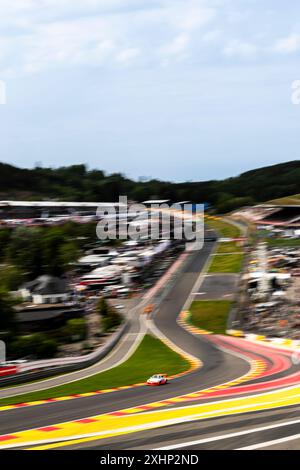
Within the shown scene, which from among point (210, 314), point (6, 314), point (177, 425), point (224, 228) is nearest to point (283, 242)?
point (224, 228)

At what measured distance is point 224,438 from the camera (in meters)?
12.5

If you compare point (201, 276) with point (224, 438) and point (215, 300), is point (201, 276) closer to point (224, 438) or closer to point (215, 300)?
point (215, 300)

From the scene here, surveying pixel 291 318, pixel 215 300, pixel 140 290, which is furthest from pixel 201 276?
pixel 291 318

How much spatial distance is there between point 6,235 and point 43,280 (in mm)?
27753

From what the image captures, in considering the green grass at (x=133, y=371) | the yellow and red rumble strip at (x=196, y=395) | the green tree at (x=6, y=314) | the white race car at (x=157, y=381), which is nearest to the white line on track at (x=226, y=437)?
the yellow and red rumble strip at (x=196, y=395)

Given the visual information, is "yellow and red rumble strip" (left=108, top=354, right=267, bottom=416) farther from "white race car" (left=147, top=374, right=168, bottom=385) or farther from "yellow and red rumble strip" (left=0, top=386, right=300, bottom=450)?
"white race car" (left=147, top=374, right=168, bottom=385)

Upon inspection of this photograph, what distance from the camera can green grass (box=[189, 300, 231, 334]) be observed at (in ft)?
139

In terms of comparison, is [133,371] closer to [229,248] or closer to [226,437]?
[226,437]

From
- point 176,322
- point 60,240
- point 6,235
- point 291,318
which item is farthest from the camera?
point 6,235

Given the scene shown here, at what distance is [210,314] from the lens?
45219 millimetres

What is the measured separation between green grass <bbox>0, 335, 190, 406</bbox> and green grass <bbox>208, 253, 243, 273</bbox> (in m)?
24.3

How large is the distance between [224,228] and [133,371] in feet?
252

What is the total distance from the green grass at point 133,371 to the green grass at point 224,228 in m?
55.9

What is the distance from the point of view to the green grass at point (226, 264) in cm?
6266
